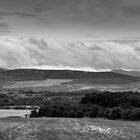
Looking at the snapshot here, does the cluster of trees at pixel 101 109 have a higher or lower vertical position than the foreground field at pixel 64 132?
higher

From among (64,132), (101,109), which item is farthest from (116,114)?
(64,132)

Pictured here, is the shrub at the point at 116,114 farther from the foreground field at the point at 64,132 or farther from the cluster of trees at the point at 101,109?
the foreground field at the point at 64,132

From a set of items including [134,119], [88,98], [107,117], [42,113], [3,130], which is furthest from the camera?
[88,98]

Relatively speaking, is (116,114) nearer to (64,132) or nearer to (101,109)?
(101,109)

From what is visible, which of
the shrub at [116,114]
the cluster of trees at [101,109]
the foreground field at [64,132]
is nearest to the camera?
the foreground field at [64,132]

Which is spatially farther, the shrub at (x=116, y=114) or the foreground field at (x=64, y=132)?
the shrub at (x=116, y=114)

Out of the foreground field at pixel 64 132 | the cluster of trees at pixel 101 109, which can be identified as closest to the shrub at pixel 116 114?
the cluster of trees at pixel 101 109

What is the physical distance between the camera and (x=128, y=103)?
111438 millimetres

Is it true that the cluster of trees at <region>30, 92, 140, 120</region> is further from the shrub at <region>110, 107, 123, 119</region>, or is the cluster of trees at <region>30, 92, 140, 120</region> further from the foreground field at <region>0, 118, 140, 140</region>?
the foreground field at <region>0, 118, 140, 140</region>

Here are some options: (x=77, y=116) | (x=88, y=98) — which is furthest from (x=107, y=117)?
(x=88, y=98)

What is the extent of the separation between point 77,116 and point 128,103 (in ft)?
63.1

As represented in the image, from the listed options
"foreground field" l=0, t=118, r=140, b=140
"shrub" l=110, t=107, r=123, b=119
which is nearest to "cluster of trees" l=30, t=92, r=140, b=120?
"shrub" l=110, t=107, r=123, b=119

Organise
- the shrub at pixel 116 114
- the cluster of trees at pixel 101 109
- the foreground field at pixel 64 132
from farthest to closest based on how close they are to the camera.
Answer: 1. the shrub at pixel 116 114
2. the cluster of trees at pixel 101 109
3. the foreground field at pixel 64 132

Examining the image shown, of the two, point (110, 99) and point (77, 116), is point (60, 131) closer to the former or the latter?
point (77, 116)
